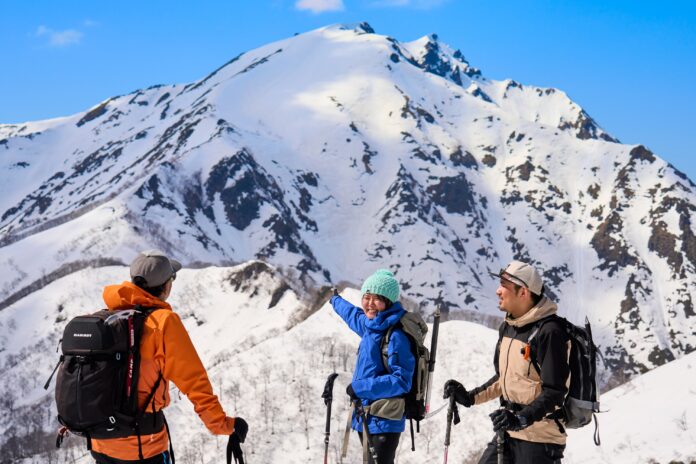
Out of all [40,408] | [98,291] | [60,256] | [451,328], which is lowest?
[40,408]

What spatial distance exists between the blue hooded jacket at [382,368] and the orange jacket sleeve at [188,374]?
8.14ft

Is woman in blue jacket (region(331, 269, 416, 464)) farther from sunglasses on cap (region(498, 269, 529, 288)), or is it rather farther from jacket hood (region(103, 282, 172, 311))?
jacket hood (region(103, 282, 172, 311))

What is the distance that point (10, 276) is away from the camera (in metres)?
152

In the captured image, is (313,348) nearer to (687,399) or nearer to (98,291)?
(687,399)

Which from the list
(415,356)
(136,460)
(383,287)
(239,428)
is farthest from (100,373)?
(415,356)

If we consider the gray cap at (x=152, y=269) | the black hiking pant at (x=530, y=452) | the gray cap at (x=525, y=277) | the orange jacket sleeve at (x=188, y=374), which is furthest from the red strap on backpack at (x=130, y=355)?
the black hiking pant at (x=530, y=452)

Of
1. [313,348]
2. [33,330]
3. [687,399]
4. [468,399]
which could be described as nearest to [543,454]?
[468,399]

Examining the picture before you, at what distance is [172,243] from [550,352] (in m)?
180

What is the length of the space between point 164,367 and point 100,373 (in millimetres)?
610

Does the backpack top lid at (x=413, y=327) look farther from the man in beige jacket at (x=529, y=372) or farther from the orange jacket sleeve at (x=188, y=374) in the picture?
the orange jacket sleeve at (x=188, y=374)

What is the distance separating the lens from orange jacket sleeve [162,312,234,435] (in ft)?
22.2

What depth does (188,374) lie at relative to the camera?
6766mm

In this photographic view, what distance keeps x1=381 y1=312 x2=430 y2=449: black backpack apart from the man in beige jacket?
1058 mm

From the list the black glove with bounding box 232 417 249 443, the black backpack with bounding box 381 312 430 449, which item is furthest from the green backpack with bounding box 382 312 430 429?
the black glove with bounding box 232 417 249 443
